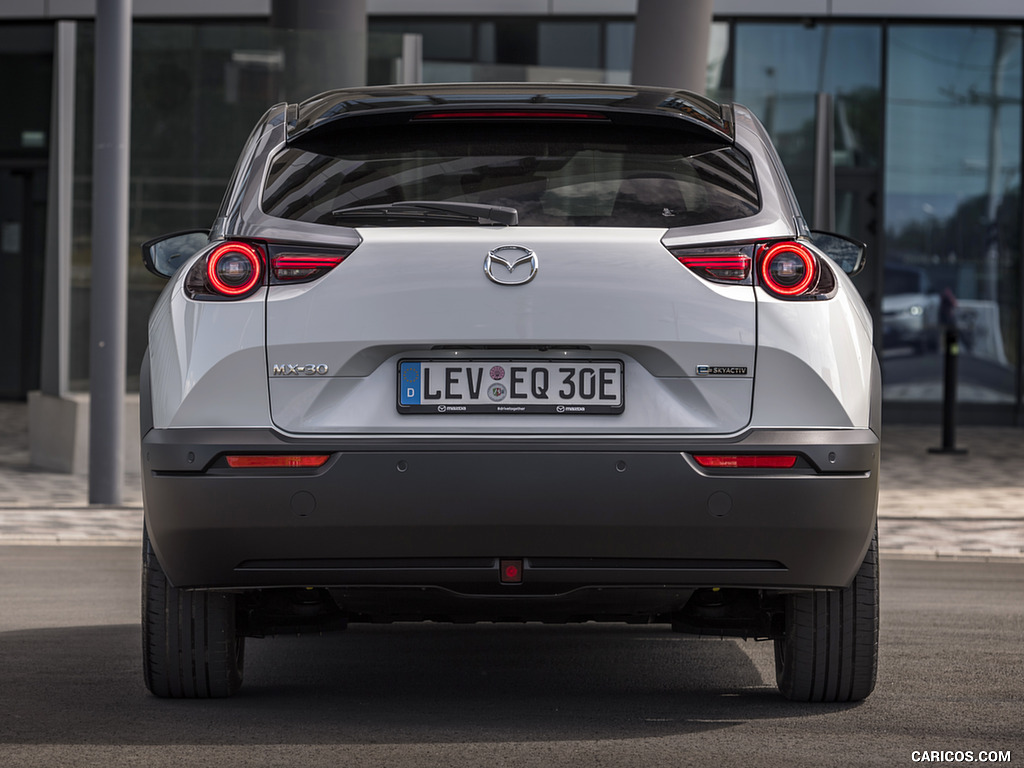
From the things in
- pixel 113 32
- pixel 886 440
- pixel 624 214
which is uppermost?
pixel 113 32

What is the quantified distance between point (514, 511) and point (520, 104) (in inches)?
44.1

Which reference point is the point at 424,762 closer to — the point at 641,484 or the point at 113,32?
the point at 641,484

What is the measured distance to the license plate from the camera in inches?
158

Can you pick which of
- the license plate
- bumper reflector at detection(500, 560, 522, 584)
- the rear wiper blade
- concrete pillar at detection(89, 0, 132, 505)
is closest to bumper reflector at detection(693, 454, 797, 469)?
the license plate

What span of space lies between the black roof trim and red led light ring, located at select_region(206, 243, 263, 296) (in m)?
0.44

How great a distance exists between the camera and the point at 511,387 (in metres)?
4.04

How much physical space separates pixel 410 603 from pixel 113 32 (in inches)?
278

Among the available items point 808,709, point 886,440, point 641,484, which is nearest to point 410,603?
point 641,484

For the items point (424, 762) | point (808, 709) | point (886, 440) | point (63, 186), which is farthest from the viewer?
point (886, 440)

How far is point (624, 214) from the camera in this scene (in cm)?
421

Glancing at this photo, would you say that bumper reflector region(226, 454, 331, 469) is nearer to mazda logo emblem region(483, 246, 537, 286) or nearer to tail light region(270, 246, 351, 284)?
tail light region(270, 246, 351, 284)

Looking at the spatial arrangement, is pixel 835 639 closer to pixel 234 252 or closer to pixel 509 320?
pixel 509 320

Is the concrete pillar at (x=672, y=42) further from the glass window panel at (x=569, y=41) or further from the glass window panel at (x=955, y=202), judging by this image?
the glass window panel at (x=955, y=202)

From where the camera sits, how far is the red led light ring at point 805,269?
411 cm
